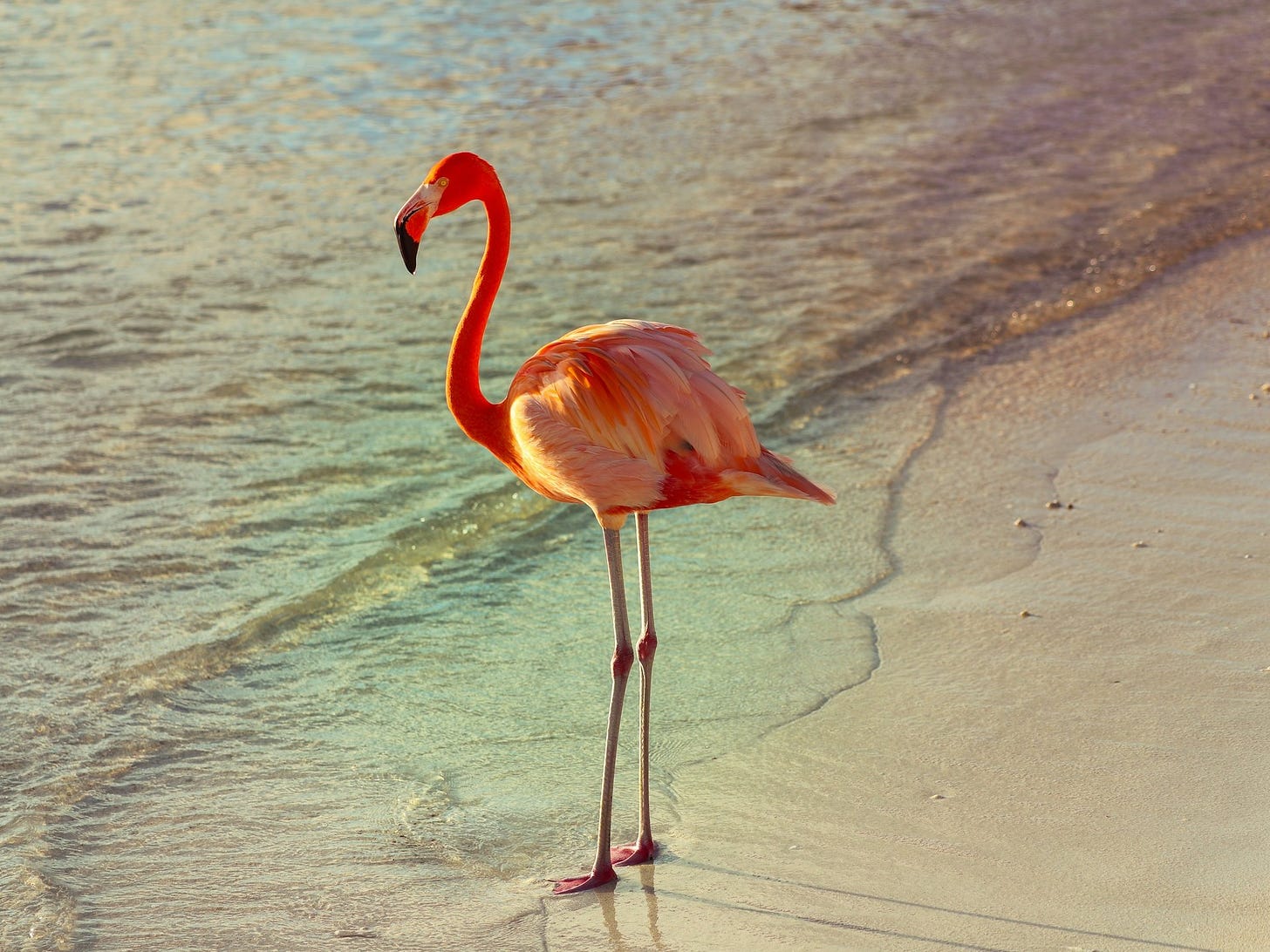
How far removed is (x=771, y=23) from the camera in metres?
17.8

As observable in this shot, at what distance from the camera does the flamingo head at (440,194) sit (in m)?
3.79

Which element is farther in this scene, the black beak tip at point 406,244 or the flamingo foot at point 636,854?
the flamingo foot at point 636,854

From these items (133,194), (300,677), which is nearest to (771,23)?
(133,194)

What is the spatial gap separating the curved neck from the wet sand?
121cm

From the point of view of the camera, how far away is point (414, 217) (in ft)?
12.5

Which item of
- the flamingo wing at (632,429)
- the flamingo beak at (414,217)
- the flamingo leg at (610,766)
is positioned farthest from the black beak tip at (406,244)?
the flamingo leg at (610,766)

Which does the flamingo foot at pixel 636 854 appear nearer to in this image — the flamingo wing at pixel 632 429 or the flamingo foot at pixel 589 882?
the flamingo foot at pixel 589 882

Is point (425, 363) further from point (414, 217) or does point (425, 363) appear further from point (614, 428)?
point (614, 428)

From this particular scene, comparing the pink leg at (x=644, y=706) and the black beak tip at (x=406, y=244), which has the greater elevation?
the black beak tip at (x=406, y=244)

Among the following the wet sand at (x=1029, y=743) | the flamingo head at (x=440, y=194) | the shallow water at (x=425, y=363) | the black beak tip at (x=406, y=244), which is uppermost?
the flamingo head at (x=440, y=194)

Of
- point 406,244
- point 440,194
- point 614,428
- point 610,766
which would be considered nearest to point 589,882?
point 610,766

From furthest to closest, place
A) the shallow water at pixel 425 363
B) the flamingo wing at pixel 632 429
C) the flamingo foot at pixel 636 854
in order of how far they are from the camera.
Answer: the shallow water at pixel 425 363, the flamingo foot at pixel 636 854, the flamingo wing at pixel 632 429

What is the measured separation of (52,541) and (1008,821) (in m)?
4.14

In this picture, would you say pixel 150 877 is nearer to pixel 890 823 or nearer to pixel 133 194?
pixel 890 823
